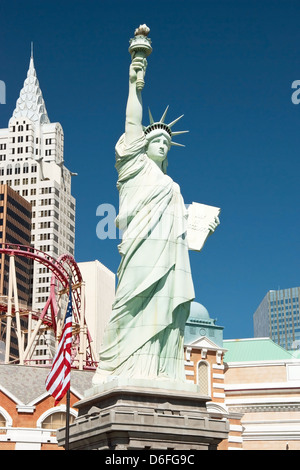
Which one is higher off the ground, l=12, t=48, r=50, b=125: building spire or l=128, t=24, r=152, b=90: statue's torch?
l=12, t=48, r=50, b=125: building spire

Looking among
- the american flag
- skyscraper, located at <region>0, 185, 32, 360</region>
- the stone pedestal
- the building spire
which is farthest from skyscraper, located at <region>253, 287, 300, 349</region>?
the american flag

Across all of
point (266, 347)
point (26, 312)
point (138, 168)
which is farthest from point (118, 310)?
point (26, 312)

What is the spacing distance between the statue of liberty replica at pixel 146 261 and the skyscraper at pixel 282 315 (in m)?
114

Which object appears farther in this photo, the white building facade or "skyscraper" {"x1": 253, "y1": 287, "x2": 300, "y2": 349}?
"skyscraper" {"x1": 253, "y1": 287, "x2": 300, "y2": 349}

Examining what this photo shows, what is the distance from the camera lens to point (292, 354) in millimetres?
41750

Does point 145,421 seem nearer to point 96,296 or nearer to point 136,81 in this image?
point 136,81

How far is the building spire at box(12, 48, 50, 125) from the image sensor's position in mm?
123000

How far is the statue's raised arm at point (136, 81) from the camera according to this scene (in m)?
28.4

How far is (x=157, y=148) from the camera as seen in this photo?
2905cm

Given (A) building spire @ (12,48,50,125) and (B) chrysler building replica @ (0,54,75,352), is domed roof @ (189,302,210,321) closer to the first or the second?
(B) chrysler building replica @ (0,54,75,352)

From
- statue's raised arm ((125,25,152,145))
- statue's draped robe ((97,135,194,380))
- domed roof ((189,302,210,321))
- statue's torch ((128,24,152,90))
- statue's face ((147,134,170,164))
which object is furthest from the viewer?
domed roof ((189,302,210,321))

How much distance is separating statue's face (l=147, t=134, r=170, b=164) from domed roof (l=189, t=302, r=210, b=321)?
1286 centimetres
